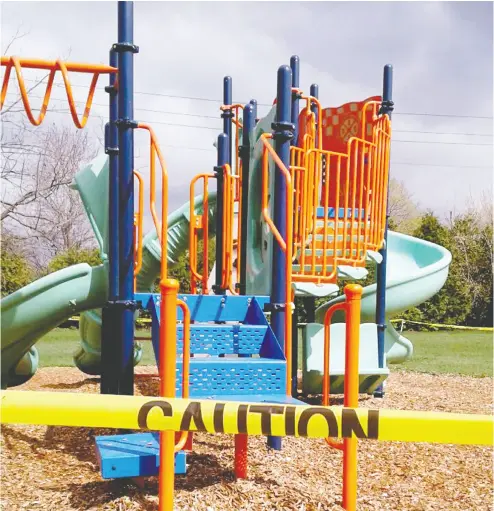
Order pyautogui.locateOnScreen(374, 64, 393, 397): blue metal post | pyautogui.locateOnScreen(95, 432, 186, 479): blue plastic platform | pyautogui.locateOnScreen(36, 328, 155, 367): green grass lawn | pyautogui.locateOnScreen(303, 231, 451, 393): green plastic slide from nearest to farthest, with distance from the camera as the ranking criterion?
pyautogui.locateOnScreen(95, 432, 186, 479): blue plastic platform < pyautogui.locateOnScreen(303, 231, 451, 393): green plastic slide < pyautogui.locateOnScreen(374, 64, 393, 397): blue metal post < pyautogui.locateOnScreen(36, 328, 155, 367): green grass lawn

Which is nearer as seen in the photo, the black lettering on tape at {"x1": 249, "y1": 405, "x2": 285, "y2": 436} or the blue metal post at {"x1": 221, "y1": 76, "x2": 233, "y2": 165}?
the black lettering on tape at {"x1": 249, "y1": 405, "x2": 285, "y2": 436}

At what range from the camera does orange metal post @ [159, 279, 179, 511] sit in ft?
11.0

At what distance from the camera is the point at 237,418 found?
93.9 inches

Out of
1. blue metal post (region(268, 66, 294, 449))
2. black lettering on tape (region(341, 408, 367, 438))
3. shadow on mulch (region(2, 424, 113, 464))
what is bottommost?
shadow on mulch (region(2, 424, 113, 464))

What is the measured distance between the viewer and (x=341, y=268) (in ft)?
19.2

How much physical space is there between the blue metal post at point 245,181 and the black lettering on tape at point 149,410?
4018mm

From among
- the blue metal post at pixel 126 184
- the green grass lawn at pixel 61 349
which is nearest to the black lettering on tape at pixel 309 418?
the blue metal post at pixel 126 184

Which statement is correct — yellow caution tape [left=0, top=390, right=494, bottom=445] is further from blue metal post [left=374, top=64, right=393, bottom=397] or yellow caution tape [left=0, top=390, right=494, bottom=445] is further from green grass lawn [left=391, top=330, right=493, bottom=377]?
green grass lawn [left=391, top=330, right=493, bottom=377]

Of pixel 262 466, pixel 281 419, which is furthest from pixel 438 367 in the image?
pixel 281 419

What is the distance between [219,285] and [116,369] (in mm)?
2481

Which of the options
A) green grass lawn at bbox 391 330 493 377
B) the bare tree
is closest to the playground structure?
green grass lawn at bbox 391 330 493 377

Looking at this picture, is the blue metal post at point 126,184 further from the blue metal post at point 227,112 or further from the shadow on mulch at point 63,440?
the blue metal post at point 227,112

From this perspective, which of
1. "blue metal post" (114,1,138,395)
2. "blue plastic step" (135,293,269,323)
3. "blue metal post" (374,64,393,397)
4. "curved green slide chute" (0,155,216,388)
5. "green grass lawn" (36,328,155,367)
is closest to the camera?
"blue metal post" (114,1,138,395)

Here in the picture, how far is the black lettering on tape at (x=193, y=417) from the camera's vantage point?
2.39m
